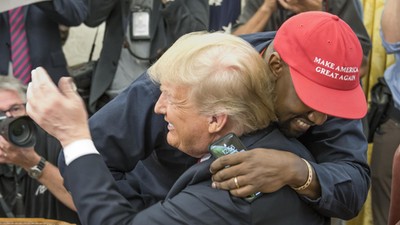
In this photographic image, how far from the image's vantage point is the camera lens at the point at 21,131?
288cm

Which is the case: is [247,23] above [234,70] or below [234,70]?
below

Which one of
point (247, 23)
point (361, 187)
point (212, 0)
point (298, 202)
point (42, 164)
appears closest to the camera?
point (298, 202)

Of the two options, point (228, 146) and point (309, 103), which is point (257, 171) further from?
point (309, 103)

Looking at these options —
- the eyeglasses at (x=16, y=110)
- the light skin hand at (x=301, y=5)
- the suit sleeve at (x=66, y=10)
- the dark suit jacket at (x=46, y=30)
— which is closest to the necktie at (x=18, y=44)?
the dark suit jacket at (x=46, y=30)

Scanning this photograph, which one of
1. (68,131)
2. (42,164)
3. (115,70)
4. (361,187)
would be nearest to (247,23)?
(115,70)

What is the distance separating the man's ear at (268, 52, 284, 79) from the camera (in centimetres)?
191

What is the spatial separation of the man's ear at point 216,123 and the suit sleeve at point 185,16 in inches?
→ 79.5

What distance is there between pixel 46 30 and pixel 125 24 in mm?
395

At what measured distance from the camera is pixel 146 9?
3.92 m

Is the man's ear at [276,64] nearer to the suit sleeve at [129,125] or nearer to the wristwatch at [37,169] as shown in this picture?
the suit sleeve at [129,125]

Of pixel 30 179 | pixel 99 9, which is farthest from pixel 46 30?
pixel 30 179

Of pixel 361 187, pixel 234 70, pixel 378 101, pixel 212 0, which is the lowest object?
pixel 378 101

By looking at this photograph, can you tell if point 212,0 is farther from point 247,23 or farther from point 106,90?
point 106,90

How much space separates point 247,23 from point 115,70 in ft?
2.31
